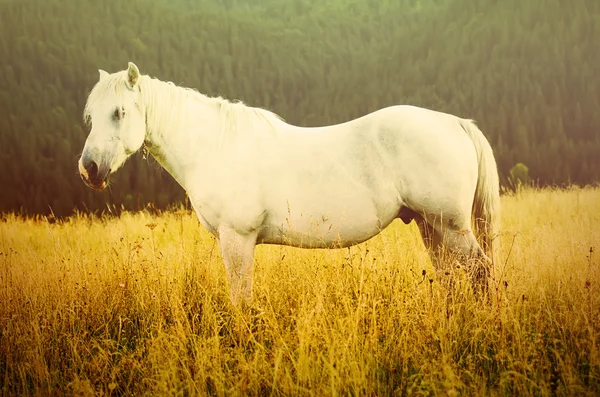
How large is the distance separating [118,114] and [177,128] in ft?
1.16

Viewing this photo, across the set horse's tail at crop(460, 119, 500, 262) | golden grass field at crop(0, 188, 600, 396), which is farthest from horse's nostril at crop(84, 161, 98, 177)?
horse's tail at crop(460, 119, 500, 262)

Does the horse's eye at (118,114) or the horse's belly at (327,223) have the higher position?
the horse's eye at (118,114)

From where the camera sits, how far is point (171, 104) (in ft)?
9.54

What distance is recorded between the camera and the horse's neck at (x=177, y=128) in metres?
2.88

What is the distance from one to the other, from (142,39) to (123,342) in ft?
18.1

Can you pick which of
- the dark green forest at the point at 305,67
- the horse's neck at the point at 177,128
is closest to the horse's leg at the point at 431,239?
the horse's neck at the point at 177,128

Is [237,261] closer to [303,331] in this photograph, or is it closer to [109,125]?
[303,331]

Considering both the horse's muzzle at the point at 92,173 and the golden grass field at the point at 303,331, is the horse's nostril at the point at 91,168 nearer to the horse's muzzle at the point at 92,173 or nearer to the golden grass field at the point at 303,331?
the horse's muzzle at the point at 92,173

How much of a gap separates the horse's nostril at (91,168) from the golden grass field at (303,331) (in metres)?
0.76

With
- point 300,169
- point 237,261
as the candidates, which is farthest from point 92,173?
point 300,169

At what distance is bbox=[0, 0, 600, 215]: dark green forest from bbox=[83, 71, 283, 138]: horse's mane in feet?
11.1

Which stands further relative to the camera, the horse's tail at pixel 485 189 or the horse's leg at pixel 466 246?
the horse's tail at pixel 485 189

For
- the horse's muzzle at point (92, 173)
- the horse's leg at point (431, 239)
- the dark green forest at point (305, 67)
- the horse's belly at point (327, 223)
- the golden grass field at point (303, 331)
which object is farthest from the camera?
the dark green forest at point (305, 67)

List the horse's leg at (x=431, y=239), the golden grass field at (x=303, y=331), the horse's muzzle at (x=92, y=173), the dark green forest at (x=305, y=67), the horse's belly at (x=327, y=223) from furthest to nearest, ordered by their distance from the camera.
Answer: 1. the dark green forest at (x=305, y=67)
2. the horse's leg at (x=431, y=239)
3. the horse's belly at (x=327, y=223)
4. the horse's muzzle at (x=92, y=173)
5. the golden grass field at (x=303, y=331)
